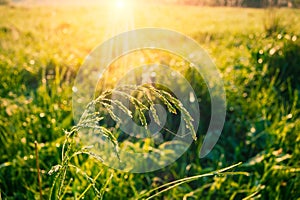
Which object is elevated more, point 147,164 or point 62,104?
point 62,104

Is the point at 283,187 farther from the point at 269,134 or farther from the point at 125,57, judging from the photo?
the point at 125,57

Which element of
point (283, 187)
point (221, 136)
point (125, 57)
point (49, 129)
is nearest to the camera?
point (283, 187)

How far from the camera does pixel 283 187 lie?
1.87 metres

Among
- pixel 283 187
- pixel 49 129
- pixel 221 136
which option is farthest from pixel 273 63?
pixel 49 129

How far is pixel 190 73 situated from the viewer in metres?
2.64

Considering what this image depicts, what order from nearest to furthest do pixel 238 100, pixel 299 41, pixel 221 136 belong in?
pixel 221 136 < pixel 238 100 < pixel 299 41

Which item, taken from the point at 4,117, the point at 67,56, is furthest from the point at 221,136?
the point at 67,56

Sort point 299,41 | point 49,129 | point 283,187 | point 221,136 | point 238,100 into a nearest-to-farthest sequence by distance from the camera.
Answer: point 283,187
point 49,129
point 221,136
point 238,100
point 299,41

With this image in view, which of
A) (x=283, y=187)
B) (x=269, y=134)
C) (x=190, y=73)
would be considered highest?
(x=190, y=73)

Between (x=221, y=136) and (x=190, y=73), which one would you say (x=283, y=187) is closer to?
(x=221, y=136)

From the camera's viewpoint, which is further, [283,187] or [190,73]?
[190,73]

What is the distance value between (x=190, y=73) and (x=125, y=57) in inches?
26.7

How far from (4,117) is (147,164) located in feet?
3.29

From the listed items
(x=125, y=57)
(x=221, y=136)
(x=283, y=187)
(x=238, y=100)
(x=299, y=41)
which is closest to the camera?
(x=283, y=187)
